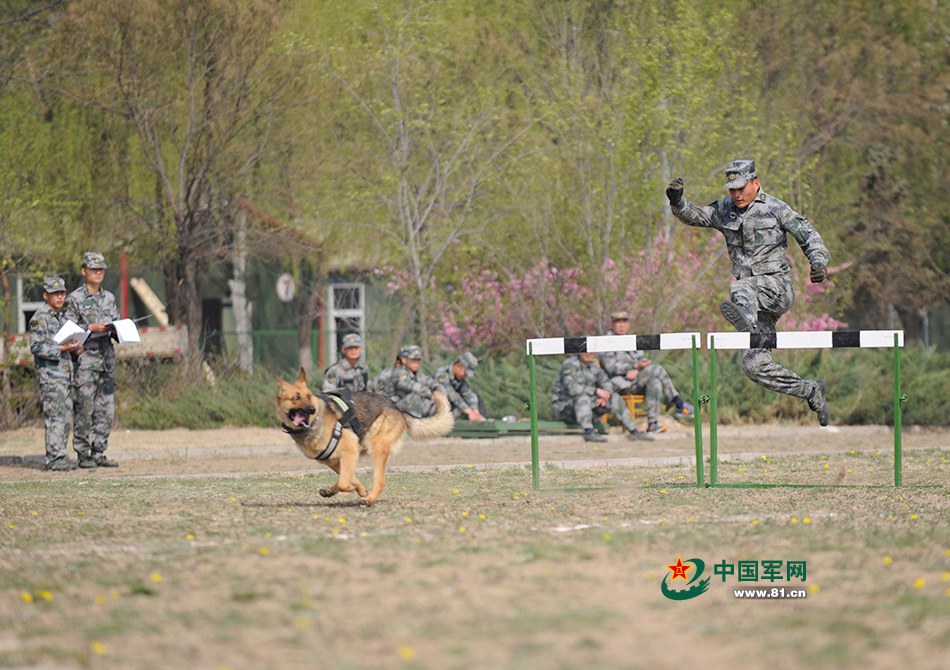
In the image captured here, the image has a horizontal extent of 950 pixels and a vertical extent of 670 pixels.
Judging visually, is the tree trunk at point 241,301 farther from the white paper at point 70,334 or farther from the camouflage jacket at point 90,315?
the white paper at point 70,334

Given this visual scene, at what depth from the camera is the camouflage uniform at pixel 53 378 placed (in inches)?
647

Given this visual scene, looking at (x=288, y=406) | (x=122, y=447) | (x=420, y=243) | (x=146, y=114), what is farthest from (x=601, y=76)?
(x=288, y=406)

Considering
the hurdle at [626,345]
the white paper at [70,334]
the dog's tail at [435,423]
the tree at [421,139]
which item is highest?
the tree at [421,139]

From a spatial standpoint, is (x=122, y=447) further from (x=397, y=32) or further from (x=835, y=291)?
(x=835, y=291)

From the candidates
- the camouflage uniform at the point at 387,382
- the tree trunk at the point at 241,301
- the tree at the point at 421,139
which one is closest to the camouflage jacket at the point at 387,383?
the camouflage uniform at the point at 387,382

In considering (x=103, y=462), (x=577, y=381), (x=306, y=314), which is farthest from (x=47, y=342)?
(x=306, y=314)

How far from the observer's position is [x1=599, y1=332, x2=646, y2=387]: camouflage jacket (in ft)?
67.8

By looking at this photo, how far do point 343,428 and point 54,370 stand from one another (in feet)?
21.4

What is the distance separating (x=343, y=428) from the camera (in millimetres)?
11148

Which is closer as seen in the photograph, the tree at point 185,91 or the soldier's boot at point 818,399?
the soldier's boot at point 818,399

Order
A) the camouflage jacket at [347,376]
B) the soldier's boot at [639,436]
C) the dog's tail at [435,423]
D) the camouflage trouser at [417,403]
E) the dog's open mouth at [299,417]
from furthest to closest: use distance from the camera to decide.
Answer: the soldier's boot at [639,436] < the camouflage trouser at [417,403] < the camouflage jacket at [347,376] < the dog's tail at [435,423] < the dog's open mouth at [299,417]

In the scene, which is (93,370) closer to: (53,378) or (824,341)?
(53,378)

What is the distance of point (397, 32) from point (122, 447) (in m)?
12.1

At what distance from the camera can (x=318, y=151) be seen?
2988 centimetres
